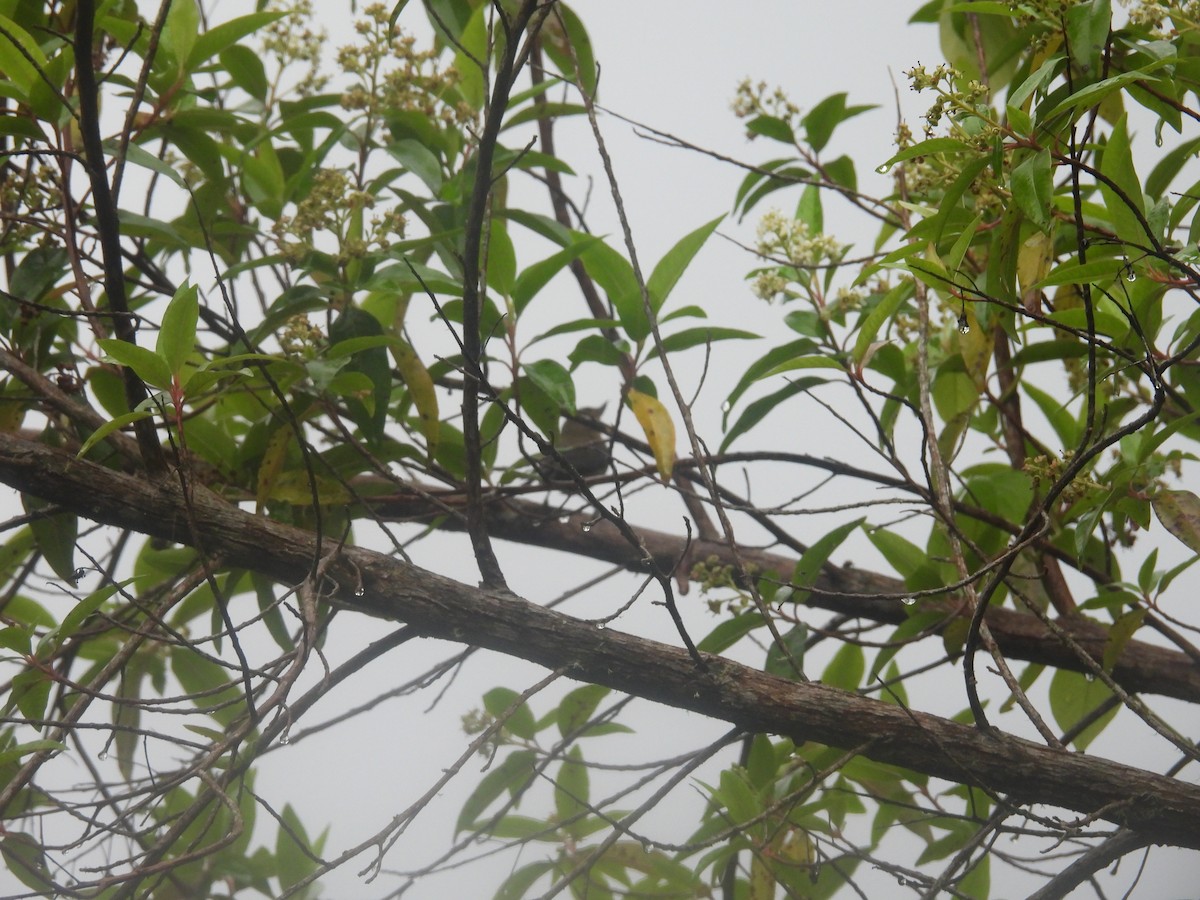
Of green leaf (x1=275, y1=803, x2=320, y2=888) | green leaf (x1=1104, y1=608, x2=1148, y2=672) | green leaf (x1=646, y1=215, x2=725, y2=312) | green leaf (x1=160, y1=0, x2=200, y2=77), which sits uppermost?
green leaf (x1=160, y1=0, x2=200, y2=77)

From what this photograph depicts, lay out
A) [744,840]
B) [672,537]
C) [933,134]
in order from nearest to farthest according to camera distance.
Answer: [933,134] < [744,840] < [672,537]

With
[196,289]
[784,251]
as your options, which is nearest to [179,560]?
[196,289]

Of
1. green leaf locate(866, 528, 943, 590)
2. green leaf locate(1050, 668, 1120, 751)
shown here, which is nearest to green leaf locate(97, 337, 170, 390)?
green leaf locate(866, 528, 943, 590)

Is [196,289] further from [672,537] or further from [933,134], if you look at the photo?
[672,537]

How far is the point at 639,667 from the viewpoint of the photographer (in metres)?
0.72

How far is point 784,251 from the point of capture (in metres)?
0.90

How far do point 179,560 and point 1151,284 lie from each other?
31.0 inches

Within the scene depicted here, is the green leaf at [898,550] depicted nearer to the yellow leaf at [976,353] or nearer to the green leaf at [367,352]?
the yellow leaf at [976,353]

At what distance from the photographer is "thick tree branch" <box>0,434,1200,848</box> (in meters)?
0.71

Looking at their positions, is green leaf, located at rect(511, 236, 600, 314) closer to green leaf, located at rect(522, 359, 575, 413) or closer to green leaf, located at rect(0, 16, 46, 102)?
green leaf, located at rect(522, 359, 575, 413)

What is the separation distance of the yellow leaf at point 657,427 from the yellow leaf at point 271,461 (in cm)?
28

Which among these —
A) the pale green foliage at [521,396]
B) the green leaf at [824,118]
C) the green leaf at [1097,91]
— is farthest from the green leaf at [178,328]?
the green leaf at [824,118]

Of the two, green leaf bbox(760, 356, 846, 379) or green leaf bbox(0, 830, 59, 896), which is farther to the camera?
green leaf bbox(760, 356, 846, 379)

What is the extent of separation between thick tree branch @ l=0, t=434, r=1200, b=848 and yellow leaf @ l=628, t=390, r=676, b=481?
0.55 ft
